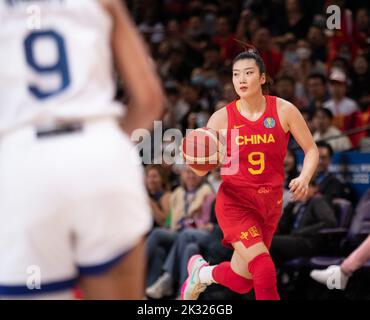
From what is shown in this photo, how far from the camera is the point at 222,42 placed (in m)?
11.6

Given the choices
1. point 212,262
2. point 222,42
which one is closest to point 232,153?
point 212,262

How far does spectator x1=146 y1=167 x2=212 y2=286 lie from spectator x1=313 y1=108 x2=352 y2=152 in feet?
4.42

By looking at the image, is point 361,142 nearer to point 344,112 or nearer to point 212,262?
point 344,112

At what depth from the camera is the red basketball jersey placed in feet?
18.0

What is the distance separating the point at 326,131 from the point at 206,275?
3.13 m

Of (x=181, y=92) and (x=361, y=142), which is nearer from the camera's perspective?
(x=361, y=142)

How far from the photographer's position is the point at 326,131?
8.65m

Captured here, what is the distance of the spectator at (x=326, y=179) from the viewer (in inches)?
308

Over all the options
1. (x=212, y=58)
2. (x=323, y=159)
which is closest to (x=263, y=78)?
(x=323, y=159)

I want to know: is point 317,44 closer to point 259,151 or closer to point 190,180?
point 190,180

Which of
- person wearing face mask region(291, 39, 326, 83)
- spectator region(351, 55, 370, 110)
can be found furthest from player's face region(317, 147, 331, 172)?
person wearing face mask region(291, 39, 326, 83)
